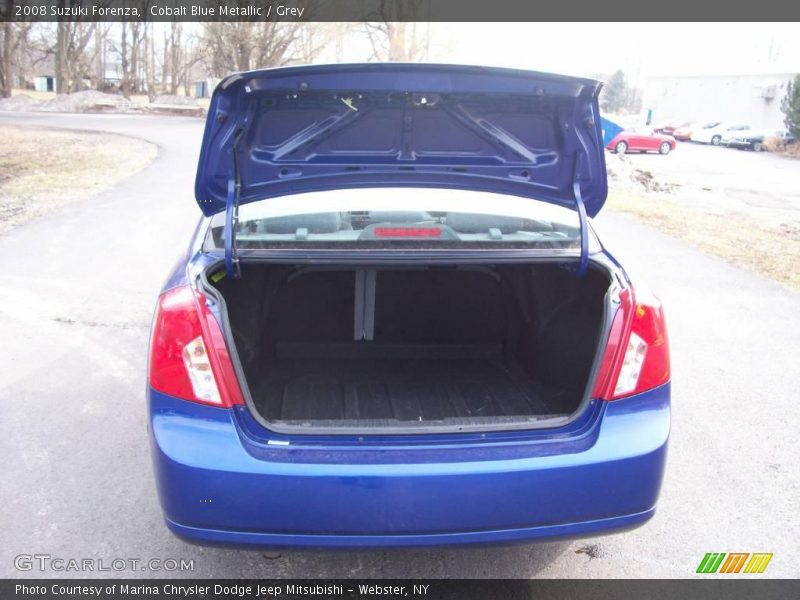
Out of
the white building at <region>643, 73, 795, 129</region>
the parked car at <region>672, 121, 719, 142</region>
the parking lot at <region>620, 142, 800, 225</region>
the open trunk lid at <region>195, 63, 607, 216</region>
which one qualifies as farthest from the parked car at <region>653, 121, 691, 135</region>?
the open trunk lid at <region>195, 63, 607, 216</region>

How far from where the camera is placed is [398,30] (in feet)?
133

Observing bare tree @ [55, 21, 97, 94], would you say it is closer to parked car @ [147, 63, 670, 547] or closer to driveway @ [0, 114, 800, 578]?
driveway @ [0, 114, 800, 578]

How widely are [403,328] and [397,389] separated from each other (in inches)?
24.2

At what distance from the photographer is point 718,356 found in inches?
203

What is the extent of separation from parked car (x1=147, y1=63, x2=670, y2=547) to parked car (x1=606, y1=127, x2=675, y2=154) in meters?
31.1

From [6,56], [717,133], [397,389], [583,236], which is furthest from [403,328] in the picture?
[6,56]

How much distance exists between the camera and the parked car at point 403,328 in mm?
2080

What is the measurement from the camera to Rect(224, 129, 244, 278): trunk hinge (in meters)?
2.47

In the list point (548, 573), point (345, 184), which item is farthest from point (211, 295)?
point (548, 573)

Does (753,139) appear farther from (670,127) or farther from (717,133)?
(670,127)

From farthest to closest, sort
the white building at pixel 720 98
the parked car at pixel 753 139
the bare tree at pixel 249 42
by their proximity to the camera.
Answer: the white building at pixel 720 98 → the parked car at pixel 753 139 → the bare tree at pixel 249 42

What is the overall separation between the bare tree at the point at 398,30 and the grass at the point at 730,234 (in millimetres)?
28263

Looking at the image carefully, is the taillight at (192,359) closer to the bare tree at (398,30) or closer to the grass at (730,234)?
the grass at (730,234)

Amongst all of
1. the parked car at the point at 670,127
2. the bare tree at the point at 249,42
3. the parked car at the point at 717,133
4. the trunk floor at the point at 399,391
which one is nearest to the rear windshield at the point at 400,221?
the trunk floor at the point at 399,391
